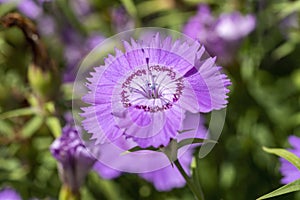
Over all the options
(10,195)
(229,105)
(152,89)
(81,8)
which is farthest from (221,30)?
(152,89)

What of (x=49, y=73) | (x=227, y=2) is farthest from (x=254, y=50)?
(x=49, y=73)

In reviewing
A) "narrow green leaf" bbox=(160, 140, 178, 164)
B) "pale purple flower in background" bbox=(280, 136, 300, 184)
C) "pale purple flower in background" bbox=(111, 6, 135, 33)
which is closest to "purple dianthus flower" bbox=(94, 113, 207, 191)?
"narrow green leaf" bbox=(160, 140, 178, 164)

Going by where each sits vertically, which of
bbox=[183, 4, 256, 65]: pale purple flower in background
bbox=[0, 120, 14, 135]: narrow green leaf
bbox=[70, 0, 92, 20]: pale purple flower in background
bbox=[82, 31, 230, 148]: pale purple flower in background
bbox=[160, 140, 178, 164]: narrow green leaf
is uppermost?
bbox=[70, 0, 92, 20]: pale purple flower in background

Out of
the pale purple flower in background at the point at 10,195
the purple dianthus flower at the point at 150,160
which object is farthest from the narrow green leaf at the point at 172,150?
the pale purple flower in background at the point at 10,195

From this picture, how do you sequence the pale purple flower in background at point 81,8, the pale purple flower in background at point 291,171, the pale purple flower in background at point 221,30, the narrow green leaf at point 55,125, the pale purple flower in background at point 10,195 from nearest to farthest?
the pale purple flower in background at point 291,171 → the narrow green leaf at point 55,125 → the pale purple flower in background at point 10,195 → the pale purple flower in background at point 221,30 → the pale purple flower in background at point 81,8

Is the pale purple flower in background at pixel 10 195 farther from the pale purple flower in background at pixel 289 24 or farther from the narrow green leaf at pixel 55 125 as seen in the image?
the pale purple flower in background at pixel 289 24

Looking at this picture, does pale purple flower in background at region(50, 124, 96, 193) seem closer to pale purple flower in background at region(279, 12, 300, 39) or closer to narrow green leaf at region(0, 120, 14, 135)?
narrow green leaf at region(0, 120, 14, 135)
